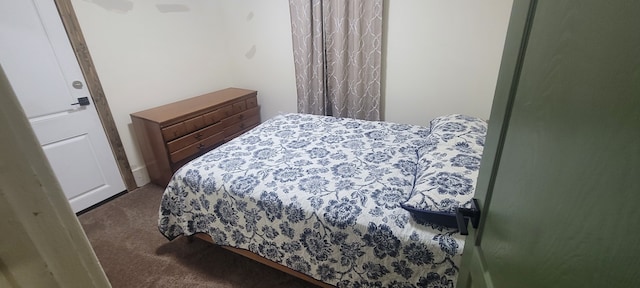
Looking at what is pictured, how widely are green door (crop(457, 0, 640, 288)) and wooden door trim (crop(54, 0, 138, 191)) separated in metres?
2.81

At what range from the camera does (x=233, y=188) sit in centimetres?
150

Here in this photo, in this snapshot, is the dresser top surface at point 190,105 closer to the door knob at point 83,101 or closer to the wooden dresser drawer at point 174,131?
the wooden dresser drawer at point 174,131

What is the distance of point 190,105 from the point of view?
2713 mm

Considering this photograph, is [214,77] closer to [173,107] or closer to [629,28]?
[173,107]

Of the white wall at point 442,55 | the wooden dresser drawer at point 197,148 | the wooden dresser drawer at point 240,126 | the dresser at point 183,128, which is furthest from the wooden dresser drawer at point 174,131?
the white wall at point 442,55

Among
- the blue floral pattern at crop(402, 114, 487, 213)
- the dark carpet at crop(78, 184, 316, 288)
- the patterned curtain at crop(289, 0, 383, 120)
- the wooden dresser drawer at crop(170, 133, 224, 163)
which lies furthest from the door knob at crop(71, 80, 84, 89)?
the blue floral pattern at crop(402, 114, 487, 213)

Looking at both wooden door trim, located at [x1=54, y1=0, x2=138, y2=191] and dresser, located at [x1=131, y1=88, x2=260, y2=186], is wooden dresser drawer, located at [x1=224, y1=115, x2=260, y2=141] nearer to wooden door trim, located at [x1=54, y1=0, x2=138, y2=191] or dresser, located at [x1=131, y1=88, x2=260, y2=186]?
dresser, located at [x1=131, y1=88, x2=260, y2=186]

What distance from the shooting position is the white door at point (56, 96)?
1.81 meters

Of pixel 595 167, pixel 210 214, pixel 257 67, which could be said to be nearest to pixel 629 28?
pixel 595 167

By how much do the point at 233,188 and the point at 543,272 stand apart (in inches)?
53.5

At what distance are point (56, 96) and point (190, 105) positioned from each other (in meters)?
0.97

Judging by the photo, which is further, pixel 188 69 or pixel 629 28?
pixel 188 69

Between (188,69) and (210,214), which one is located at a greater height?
(188,69)

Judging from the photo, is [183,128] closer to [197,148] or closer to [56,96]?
[197,148]
